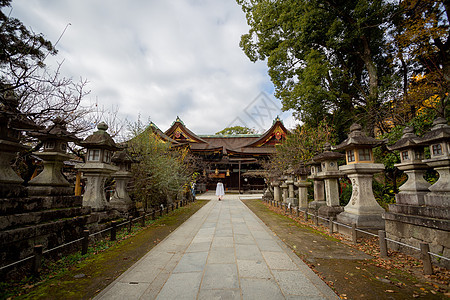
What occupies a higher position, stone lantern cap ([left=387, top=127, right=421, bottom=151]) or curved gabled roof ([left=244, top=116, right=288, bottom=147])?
curved gabled roof ([left=244, top=116, right=288, bottom=147])

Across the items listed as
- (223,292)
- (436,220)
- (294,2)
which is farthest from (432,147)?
(294,2)

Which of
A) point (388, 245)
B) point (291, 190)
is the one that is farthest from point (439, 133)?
point (291, 190)

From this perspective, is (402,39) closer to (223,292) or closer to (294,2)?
(294,2)

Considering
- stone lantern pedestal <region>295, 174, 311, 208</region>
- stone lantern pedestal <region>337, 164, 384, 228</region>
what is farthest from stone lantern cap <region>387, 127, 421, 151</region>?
stone lantern pedestal <region>295, 174, 311, 208</region>

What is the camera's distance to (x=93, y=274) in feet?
11.7

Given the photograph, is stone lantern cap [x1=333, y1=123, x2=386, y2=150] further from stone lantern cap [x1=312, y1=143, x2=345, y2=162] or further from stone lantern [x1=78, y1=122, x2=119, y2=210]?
stone lantern [x1=78, y1=122, x2=119, y2=210]

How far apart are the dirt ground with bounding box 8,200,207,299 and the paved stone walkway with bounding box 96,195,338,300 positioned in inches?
9.2

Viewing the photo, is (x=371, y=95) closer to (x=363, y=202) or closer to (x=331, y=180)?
(x=331, y=180)

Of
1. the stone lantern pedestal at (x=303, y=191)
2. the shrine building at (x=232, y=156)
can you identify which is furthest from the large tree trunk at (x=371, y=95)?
the shrine building at (x=232, y=156)

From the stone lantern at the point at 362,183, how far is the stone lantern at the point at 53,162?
26.6 feet

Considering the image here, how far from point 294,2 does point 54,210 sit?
14.9 metres

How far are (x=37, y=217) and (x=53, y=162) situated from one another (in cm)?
174

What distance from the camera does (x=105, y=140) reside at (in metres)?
6.22

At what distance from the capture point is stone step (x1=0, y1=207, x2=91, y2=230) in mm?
3363
